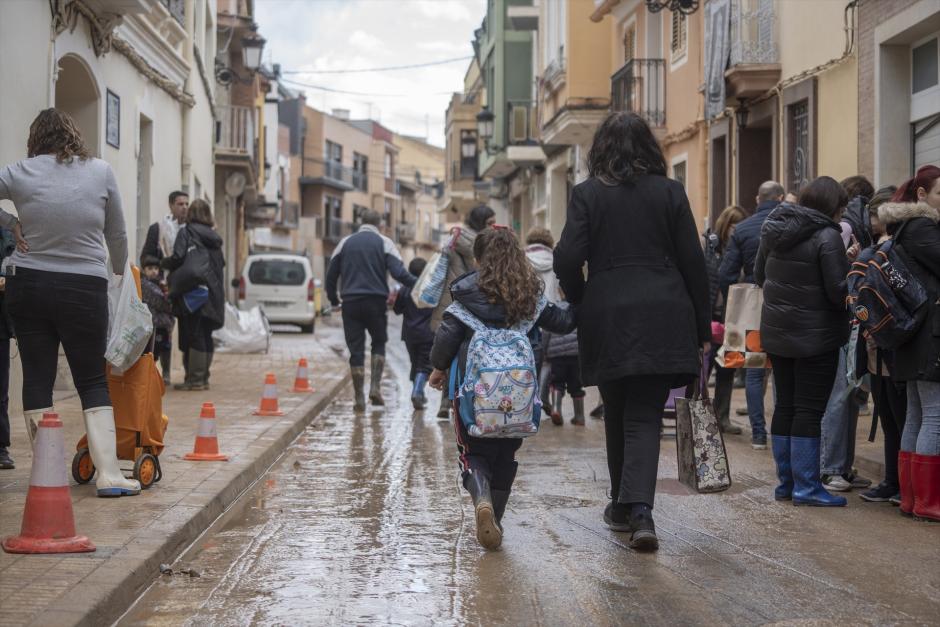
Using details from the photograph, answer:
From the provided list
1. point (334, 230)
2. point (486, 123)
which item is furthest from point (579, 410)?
point (334, 230)

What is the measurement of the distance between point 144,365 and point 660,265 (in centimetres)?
290

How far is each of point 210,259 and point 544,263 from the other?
3.72 meters

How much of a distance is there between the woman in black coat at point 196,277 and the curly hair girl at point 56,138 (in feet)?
20.7

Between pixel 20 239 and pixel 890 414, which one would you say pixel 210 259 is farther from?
pixel 890 414

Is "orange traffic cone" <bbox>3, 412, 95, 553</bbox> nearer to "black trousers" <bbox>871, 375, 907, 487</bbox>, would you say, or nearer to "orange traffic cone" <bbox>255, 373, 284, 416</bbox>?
"black trousers" <bbox>871, 375, 907, 487</bbox>

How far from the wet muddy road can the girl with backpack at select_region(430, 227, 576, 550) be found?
0.35m

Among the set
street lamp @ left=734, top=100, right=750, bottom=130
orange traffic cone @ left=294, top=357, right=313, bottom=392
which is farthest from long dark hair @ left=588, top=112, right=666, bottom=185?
street lamp @ left=734, top=100, right=750, bottom=130

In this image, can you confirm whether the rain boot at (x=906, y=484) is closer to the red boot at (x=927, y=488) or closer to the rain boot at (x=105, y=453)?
the red boot at (x=927, y=488)

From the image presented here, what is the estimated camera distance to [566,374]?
11391mm

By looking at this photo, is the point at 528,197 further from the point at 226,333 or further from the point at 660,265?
the point at 660,265

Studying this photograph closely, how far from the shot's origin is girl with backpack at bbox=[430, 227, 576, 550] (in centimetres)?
605

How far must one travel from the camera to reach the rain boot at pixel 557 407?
11453 millimetres

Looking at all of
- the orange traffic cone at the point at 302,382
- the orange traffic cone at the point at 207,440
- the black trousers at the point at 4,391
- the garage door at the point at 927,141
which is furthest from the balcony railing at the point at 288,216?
the black trousers at the point at 4,391

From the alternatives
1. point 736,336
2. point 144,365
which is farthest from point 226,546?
point 736,336
